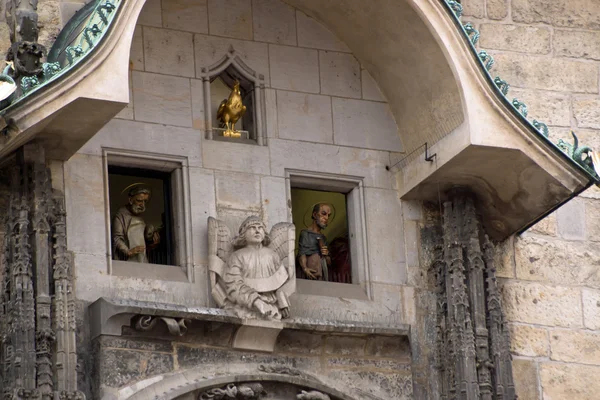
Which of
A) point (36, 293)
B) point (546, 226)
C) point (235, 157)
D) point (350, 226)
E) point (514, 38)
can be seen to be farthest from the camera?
point (514, 38)

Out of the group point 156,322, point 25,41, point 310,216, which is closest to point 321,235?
point 310,216

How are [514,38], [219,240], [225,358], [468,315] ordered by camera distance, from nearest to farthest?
[225,358], [219,240], [468,315], [514,38]

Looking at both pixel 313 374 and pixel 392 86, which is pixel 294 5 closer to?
pixel 392 86

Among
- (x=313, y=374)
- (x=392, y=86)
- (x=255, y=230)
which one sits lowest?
(x=313, y=374)

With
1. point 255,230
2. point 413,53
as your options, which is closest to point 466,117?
point 413,53

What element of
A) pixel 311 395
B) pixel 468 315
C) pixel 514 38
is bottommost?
pixel 311 395

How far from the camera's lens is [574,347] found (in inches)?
534

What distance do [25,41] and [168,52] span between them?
1.22 m

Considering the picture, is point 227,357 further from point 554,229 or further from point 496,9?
point 496,9

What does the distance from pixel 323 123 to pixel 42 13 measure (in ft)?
6.09

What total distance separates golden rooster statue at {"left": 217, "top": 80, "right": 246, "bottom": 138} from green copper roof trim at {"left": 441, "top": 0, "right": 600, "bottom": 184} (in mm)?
1399

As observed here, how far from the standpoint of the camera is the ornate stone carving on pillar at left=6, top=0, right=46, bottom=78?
12.1 metres

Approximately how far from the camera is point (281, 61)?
1353 cm

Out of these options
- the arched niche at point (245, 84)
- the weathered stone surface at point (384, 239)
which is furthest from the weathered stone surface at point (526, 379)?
the arched niche at point (245, 84)
